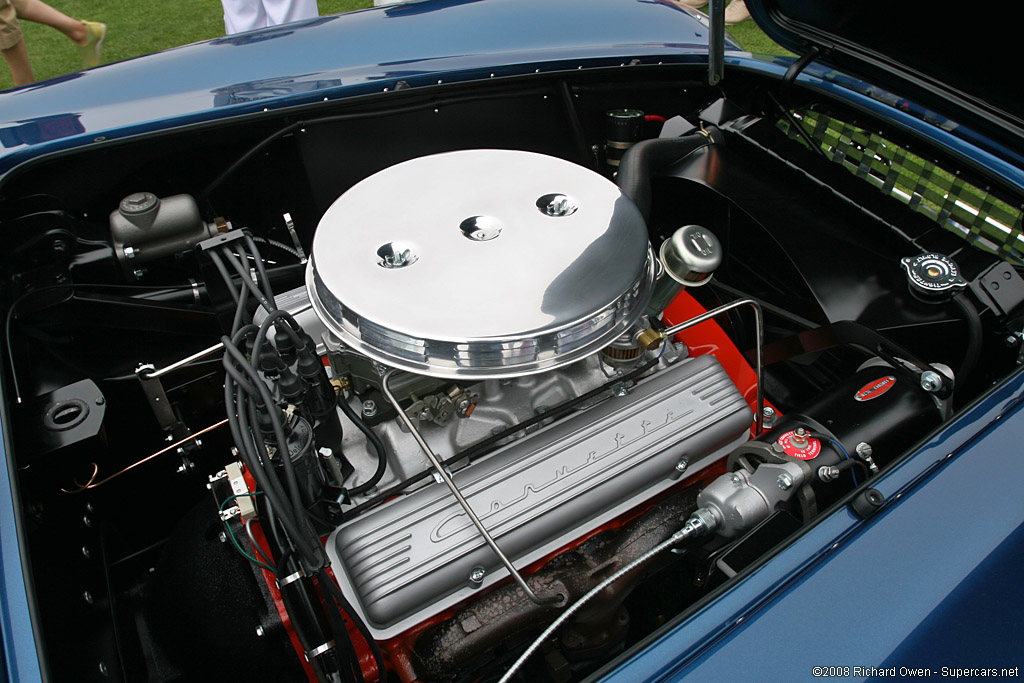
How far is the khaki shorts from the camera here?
3.47 meters

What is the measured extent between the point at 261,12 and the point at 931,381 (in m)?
3.67

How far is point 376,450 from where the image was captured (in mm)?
1080

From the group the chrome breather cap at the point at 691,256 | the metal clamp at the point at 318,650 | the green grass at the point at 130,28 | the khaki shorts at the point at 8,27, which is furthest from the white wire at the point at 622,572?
the green grass at the point at 130,28

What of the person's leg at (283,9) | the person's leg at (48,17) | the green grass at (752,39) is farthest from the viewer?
the green grass at (752,39)

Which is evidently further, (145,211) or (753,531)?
(145,211)

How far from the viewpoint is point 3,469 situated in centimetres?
86

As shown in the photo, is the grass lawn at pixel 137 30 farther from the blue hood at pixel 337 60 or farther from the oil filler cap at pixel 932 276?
the oil filler cap at pixel 932 276

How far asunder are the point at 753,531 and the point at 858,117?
3.59 ft

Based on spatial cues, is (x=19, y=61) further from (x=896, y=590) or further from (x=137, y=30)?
(x=896, y=590)

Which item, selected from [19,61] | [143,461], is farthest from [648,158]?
[19,61]

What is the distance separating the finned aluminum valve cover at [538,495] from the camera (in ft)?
3.12

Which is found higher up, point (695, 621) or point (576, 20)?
point (576, 20)

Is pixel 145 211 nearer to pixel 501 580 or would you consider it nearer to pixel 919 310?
pixel 501 580

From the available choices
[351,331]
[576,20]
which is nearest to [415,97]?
[576,20]
